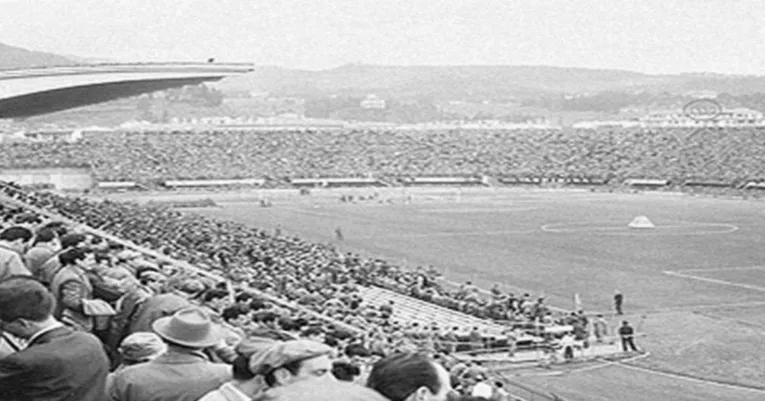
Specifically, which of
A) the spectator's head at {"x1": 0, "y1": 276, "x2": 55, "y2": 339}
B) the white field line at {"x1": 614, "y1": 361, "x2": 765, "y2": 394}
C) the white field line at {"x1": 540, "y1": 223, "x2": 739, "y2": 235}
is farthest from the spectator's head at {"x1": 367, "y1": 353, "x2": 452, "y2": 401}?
the white field line at {"x1": 540, "y1": 223, "x2": 739, "y2": 235}

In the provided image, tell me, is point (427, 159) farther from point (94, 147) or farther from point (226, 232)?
point (226, 232)

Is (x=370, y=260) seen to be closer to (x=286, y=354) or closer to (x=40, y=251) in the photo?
(x=40, y=251)

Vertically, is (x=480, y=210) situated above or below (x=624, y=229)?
below

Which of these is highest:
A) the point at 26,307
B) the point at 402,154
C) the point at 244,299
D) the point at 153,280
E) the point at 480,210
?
the point at 26,307

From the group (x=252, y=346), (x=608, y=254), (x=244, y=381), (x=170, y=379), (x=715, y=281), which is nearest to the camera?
(x=244, y=381)

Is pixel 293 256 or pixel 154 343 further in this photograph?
pixel 293 256

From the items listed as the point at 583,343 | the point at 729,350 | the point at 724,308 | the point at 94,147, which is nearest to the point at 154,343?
the point at 583,343

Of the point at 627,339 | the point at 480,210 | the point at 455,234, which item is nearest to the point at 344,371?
the point at 627,339
